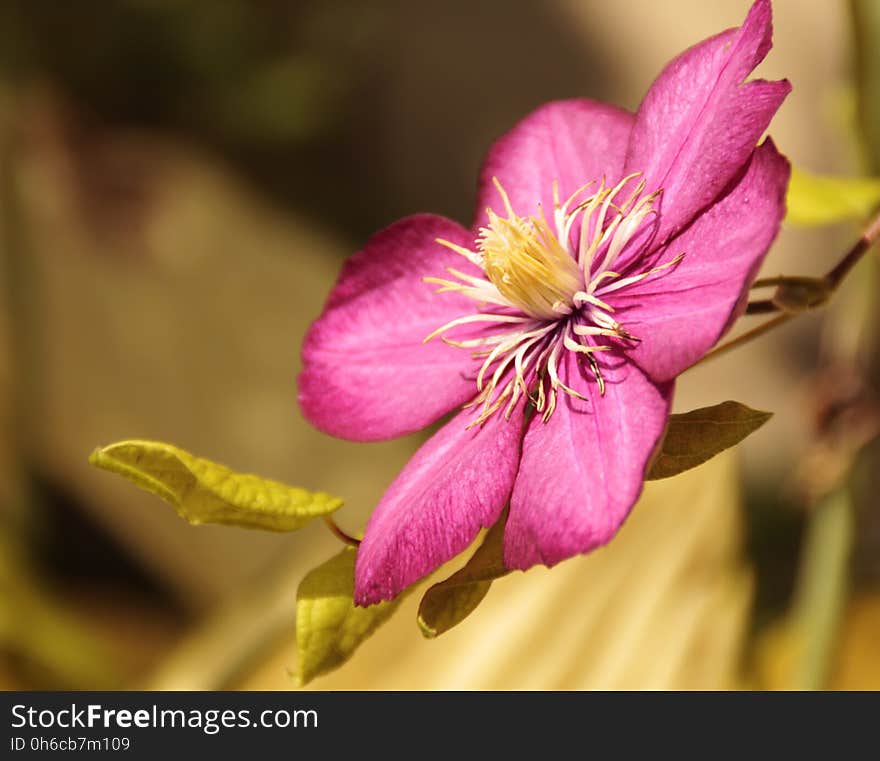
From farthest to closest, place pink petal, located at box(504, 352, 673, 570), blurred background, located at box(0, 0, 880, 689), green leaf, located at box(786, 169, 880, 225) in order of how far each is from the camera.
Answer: blurred background, located at box(0, 0, 880, 689) < green leaf, located at box(786, 169, 880, 225) < pink petal, located at box(504, 352, 673, 570)

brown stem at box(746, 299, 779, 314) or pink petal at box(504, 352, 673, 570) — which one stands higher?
brown stem at box(746, 299, 779, 314)

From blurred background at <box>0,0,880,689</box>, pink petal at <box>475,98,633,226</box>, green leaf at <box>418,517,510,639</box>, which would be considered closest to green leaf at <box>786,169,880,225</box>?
pink petal at <box>475,98,633,226</box>

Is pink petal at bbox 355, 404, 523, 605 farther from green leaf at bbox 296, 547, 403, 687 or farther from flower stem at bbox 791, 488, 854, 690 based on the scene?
flower stem at bbox 791, 488, 854, 690

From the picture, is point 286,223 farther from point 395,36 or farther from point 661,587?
point 661,587

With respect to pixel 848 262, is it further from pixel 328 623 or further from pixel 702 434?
pixel 328 623

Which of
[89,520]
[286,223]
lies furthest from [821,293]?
[89,520]

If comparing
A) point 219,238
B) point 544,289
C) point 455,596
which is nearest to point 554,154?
point 544,289
